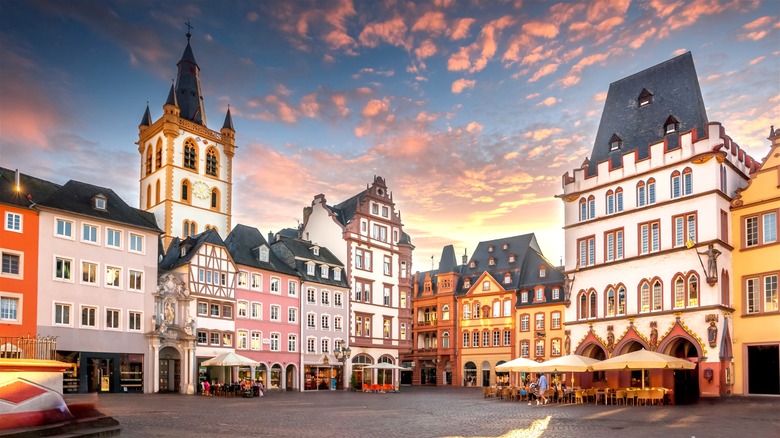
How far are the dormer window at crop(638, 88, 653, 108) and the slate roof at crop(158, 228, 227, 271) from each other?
106 feet

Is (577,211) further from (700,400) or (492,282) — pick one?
(492,282)

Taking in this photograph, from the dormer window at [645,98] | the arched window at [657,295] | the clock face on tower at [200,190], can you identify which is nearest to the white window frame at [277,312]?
the clock face on tower at [200,190]

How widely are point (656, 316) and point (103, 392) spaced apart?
1352 inches

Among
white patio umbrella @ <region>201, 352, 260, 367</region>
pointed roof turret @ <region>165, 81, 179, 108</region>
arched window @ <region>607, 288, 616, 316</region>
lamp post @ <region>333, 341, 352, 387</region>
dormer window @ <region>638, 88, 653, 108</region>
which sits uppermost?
pointed roof turret @ <region>165, 81, 179, 108</region>

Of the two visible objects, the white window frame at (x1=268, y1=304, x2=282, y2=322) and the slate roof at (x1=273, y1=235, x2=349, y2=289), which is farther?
the slate roof at (x1=273, y1=235, x2=349, y2=289)

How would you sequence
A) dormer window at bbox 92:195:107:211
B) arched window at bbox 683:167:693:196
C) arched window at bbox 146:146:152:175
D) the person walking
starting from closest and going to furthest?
the person walking
arched window at bbox 683:167:693:196
dormer window at bbox 92:195:107:211
arched window at bbox 146:146:152:175

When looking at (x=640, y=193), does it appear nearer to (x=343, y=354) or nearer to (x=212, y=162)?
(x=343, y=354)

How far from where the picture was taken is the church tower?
75.6 m

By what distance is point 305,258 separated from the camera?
64.4m

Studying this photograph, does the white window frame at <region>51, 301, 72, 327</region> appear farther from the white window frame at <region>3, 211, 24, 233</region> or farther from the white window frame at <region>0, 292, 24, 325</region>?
the white window frame at <region>3, 211, 24, 233</region>

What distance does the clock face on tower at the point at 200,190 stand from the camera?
7806cm

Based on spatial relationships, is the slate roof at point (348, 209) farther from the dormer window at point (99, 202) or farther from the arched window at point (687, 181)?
the arched window at point (687, 181)

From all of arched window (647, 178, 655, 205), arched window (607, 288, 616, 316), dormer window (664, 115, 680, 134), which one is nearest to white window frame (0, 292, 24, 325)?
arched window (607, 288, 616, 316)

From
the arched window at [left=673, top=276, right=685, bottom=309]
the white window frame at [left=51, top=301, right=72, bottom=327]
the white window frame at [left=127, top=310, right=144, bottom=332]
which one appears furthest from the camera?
the white window frame at [left=127, top=310, right=144, bottom=332]
